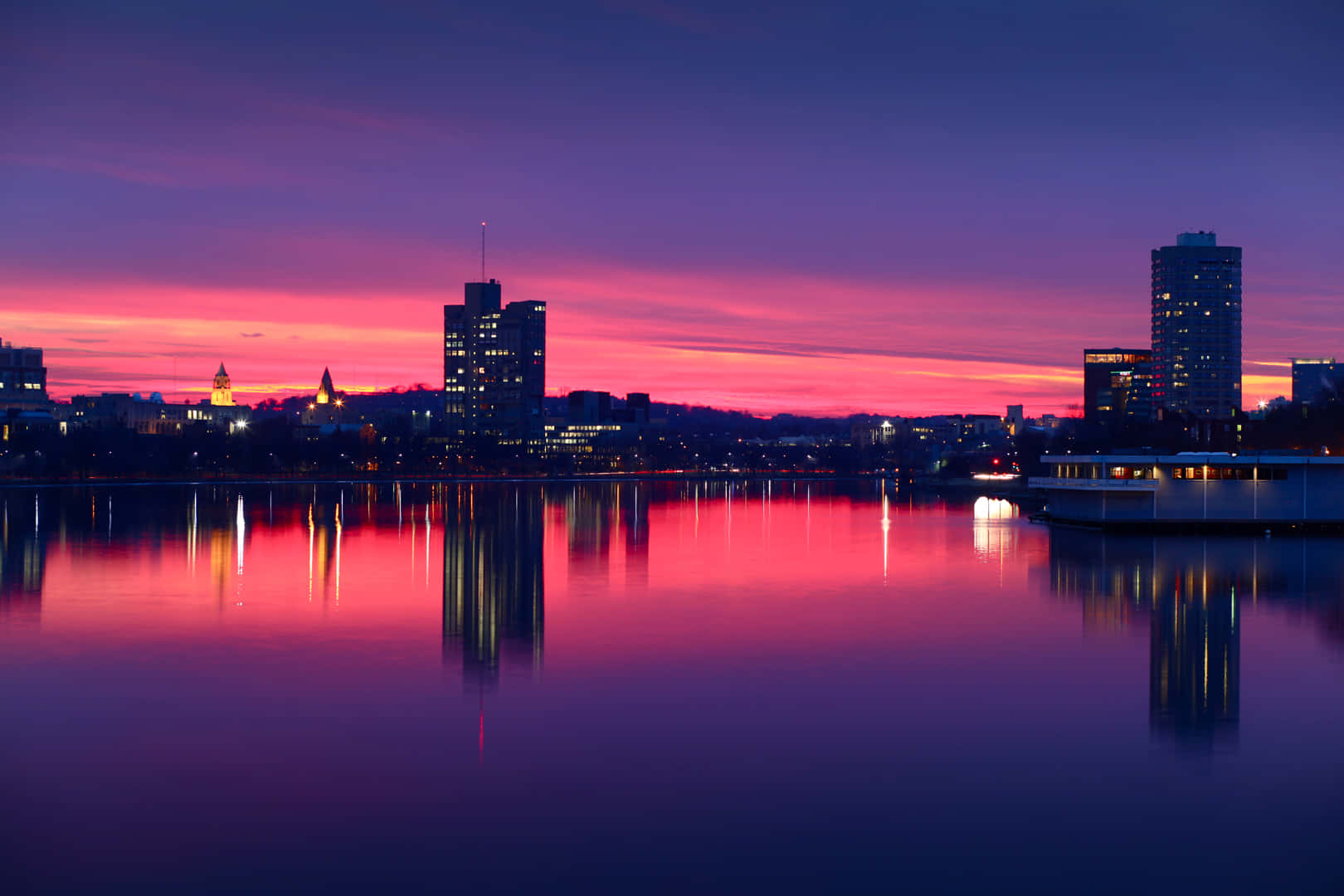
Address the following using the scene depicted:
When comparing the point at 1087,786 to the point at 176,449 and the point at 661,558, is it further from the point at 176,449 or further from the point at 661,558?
the point at 176,449

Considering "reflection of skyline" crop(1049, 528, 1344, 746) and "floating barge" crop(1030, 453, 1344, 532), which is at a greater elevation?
"floating barge" crop(1030, 453, 1344, 532)

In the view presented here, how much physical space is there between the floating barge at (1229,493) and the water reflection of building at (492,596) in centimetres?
3032

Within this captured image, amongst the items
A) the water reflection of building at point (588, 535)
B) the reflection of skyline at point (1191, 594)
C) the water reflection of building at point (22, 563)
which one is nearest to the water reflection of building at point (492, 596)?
the water reflection of building at point (588, 535)

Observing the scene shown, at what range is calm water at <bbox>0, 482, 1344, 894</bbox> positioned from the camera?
12523 mm

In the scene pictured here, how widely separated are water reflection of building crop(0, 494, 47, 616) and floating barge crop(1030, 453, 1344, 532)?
158ft

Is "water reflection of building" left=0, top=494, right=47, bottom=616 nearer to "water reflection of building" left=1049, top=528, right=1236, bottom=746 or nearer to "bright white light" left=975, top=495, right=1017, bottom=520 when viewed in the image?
"water reflection of building" left=1049, top=528, right=1236, bottom=746

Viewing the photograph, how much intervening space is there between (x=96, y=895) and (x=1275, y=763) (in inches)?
599

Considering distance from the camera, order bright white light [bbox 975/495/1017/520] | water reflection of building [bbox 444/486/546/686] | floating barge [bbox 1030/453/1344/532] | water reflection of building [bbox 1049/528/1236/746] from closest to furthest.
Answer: water reflection of building [bbox 1049/528/1236/746]
water reflection of building [bbox 444/486/546/686]
floating barge [bbox 1030/453/1344/532]
bright white light [bbox 975/495/1017/520]

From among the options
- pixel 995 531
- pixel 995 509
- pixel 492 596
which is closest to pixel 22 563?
pixel 492 596

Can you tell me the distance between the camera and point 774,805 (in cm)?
1419

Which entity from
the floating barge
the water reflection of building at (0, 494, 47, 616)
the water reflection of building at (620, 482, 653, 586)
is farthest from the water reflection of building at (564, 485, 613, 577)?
the floating barge

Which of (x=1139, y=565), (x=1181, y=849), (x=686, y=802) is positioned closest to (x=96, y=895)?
(x=686, y=802)

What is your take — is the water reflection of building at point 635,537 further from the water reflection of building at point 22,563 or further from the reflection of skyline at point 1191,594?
the water reflection of building at point 22,563

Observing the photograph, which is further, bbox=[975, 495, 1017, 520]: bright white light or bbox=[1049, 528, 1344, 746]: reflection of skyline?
bbox=[975, 495, 1017, 520]: bright white light
